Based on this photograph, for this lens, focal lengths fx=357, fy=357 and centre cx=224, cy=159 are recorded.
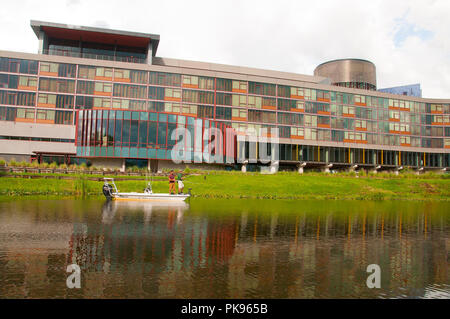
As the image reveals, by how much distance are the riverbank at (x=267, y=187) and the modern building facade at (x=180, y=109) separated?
1775cm

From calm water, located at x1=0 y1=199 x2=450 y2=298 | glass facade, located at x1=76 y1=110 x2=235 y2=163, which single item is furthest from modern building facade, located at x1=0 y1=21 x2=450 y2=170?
calm water, located at x1=0 y1=199 x2=450 y2=298

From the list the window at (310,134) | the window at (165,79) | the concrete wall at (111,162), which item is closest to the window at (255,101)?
the window at (310,134)

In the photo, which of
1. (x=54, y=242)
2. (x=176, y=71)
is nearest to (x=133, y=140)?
(x=176, y=71)

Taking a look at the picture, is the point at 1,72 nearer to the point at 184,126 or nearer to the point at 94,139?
the point at 94,139

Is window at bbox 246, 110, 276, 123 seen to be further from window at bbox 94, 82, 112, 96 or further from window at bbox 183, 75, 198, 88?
window at bbox 94, 82, 112, 96

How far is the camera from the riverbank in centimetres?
3231

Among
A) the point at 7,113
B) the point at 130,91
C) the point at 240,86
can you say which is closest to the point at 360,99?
the point at 240,86

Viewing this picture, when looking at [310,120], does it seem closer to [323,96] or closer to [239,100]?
[323,96]

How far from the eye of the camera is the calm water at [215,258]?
6.80 m

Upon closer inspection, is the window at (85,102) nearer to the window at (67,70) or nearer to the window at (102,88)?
the window at (102,88)

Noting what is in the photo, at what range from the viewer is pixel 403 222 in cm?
1809

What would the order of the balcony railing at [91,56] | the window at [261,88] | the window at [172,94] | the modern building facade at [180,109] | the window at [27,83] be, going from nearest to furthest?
the modern building facade at [180,109] < the window at [27,83] < the balcony railing at [91,56] < the window at [172,94] < the window at [261,88]

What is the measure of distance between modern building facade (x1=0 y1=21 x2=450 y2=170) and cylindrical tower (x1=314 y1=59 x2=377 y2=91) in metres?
0.26
